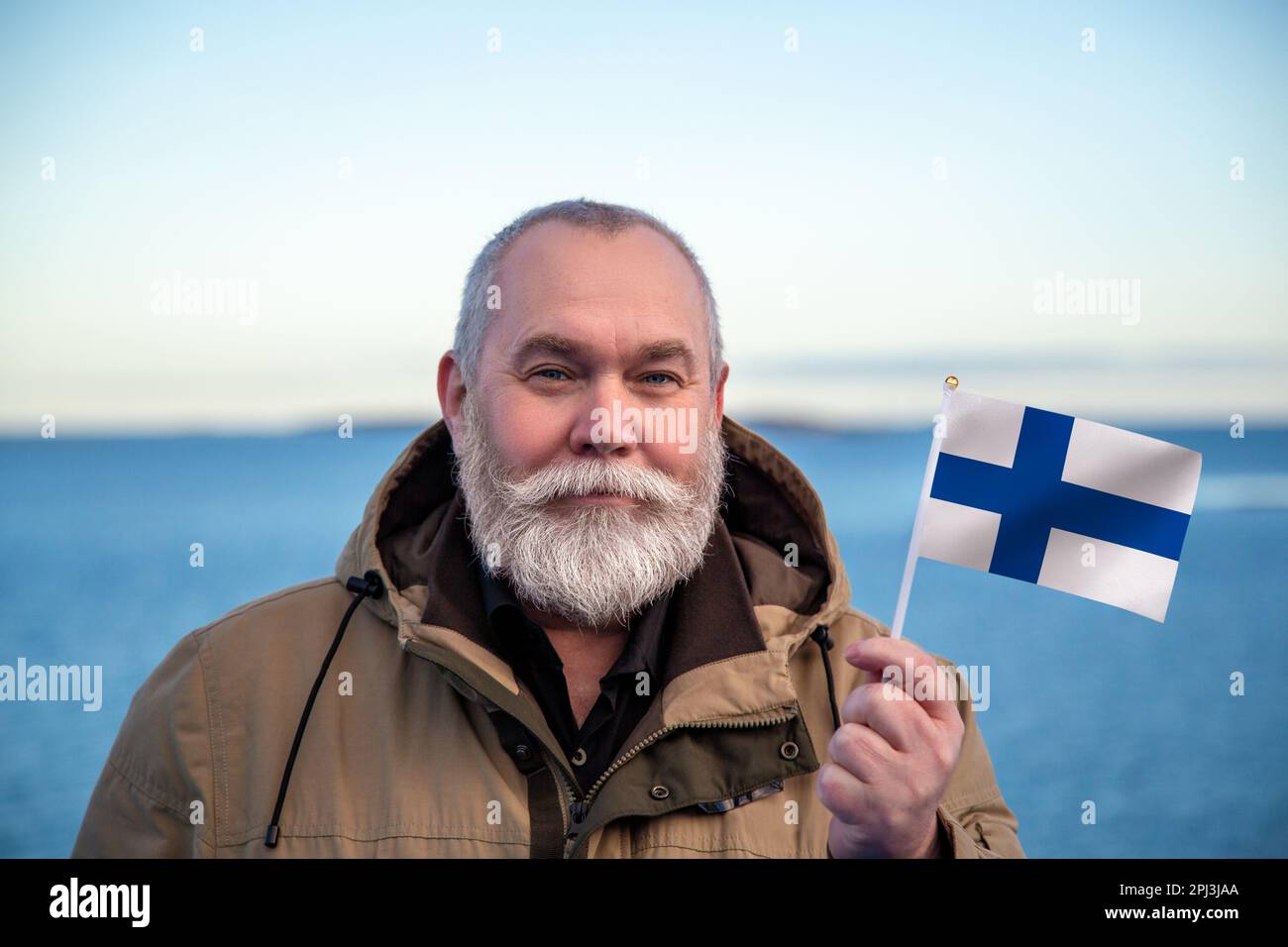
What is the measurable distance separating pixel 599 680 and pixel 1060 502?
1005mm

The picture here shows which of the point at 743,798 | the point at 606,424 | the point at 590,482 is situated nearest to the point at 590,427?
the point at 606,424

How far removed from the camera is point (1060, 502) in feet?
7.11

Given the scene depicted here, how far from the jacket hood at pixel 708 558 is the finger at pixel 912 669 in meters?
0.44

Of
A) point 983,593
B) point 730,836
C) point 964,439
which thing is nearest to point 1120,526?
point 964,439

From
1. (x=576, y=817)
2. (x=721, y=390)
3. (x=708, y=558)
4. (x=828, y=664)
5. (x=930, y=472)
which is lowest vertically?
(x=576, y=817)

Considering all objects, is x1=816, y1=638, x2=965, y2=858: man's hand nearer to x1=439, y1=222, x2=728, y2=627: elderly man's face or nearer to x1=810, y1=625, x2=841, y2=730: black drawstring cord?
x1=810, y1=625, x2=841, y2=730: black drawstring cord

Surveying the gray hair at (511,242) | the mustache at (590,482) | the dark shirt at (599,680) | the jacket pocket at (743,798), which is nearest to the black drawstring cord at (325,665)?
the dark shirt at (599,680)

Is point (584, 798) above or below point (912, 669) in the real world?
below

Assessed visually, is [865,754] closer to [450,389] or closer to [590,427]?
[590,427]

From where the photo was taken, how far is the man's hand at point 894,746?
1832 millimetres

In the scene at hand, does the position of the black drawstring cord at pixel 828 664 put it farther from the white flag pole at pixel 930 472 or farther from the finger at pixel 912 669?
the finger at pixel 912 669

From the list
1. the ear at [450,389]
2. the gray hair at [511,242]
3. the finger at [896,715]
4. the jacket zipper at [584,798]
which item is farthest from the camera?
the ear at [450,389]

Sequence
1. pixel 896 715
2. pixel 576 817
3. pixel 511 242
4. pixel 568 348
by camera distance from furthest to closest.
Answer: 1. pixel 511 242
2. pixel 568 348
3. pixel 576 817
4. pixel 896 715

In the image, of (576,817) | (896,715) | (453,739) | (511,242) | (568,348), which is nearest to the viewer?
(896,715)
